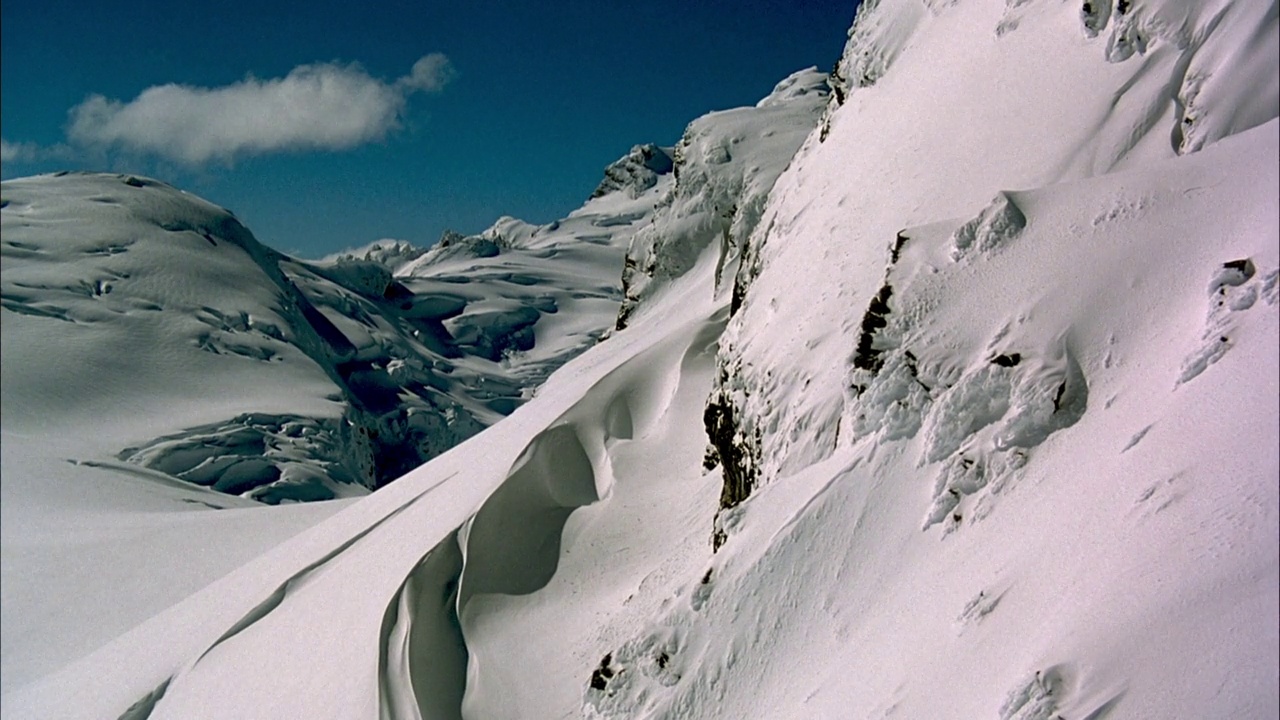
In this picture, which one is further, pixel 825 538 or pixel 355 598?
pixel 355 598

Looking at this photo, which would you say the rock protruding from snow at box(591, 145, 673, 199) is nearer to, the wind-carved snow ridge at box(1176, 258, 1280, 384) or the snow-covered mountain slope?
Result: the snow-covered mountain slope

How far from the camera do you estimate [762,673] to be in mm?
7457

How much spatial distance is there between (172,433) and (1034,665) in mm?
27971

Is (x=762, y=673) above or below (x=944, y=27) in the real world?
below

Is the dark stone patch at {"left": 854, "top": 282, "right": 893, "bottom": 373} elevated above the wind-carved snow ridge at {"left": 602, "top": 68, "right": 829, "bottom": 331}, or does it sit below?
below

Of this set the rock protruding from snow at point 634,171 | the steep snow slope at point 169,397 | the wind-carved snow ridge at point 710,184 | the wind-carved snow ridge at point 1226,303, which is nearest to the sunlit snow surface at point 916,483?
the wind-carved snow ridge at point 1226,303

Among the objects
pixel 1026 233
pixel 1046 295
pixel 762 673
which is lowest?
pixel 762 673

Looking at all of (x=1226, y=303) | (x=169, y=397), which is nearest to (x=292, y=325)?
(x=169, y=397)

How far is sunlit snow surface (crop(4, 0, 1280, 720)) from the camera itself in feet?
16.7

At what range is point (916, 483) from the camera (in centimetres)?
720

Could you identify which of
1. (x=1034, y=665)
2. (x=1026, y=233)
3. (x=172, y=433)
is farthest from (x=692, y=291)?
(x=1034, y=665)

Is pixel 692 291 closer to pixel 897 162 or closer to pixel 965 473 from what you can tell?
pixel 897 162

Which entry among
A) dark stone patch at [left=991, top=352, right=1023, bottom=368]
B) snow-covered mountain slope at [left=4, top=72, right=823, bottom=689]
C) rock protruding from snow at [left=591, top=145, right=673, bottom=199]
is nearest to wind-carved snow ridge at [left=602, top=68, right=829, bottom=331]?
snow-covered mountain slope at [left=4, top=72, right=823, bottom=689]

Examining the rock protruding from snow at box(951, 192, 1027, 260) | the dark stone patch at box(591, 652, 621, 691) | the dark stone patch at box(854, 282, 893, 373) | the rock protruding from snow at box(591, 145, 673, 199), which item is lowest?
the dark stone patch at box(591, 652, 621, 691)
